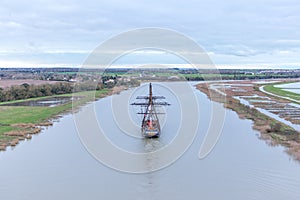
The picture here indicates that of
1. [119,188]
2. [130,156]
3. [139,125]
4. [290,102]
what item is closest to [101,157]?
[130,156]

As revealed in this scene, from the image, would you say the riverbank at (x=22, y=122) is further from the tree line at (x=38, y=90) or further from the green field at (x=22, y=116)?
the tree line at (x=38, y=90)

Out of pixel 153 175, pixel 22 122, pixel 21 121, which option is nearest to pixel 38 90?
pixel 21 121

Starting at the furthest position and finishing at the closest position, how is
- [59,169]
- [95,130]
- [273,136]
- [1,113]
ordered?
[1,113]
[95,130]
[273,136]
[59,169]

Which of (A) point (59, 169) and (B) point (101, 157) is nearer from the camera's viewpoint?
(A) point (59, 169)

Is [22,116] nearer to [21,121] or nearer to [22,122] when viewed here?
[21,121]

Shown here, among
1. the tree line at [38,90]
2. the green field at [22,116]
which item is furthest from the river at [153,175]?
the tree line at [38,90]

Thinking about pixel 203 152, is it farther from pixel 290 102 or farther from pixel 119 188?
pixel 290 102

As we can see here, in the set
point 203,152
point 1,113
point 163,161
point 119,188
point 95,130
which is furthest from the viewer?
point 1,113

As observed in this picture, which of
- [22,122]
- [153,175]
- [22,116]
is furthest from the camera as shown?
[22,116]

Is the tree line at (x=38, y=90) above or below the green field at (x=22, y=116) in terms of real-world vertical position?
above
